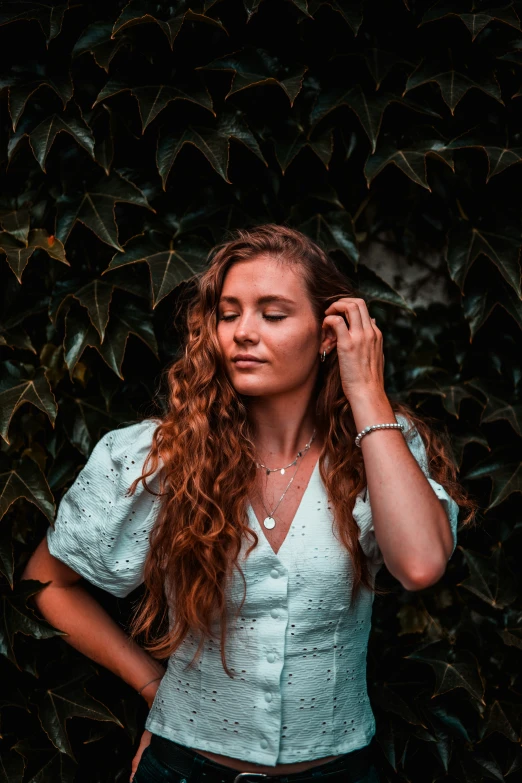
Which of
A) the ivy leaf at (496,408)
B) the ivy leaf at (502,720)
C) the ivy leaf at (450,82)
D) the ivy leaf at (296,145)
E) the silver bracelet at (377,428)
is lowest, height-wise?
the ivy leaf at (502,720)

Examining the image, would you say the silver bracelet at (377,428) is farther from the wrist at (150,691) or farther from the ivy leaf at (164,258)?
the wrist at (150,691)

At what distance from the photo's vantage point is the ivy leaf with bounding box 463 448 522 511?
193cm

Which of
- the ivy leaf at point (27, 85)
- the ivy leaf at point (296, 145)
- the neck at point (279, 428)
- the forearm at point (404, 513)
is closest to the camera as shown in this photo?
the forearm at point (404, 513)

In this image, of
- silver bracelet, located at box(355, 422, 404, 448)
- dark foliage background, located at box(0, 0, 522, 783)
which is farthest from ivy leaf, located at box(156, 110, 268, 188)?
silver bracelet, located at box(355, 422, 404, 448)

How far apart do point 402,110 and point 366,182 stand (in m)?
0.22

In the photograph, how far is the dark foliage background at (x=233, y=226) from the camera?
188cm

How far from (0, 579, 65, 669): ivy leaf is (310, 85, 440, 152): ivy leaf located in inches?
57.7

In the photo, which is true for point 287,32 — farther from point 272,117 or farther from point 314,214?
point 314,214

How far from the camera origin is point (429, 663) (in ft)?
6.39

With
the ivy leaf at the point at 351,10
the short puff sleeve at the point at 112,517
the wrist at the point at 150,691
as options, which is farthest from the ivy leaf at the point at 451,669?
the ivy leaf at the point at 351,10

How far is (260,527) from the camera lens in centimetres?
160

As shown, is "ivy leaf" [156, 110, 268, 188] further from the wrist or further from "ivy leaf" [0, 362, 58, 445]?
the wrist

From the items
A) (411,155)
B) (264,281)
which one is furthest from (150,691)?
(411,155)

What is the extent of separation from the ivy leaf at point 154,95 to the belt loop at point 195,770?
5.03 ft
